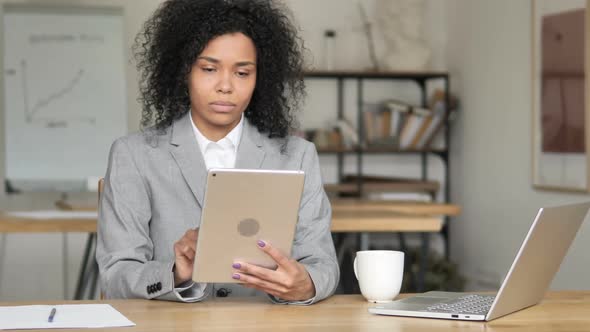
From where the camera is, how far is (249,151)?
203 cm

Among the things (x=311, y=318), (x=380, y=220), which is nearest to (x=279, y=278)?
(x=311, y=318)

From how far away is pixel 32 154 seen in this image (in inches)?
209

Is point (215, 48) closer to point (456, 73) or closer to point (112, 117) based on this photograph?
point (112, 117)

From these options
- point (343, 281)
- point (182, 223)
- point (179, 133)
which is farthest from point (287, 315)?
point (343, 281)

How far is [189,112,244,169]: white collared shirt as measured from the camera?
203cm

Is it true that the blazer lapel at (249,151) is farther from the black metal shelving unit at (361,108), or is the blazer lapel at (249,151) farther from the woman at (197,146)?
the black metal shelving unit at (361,108)

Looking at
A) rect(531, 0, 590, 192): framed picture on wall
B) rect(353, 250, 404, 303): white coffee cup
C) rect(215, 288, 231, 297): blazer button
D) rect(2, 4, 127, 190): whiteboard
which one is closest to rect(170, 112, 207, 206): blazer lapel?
rect(215, 288, 231, 297): blazer button

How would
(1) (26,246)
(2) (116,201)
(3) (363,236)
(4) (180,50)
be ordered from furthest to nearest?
1. (1) (26,246)
2. (3) (363,236)
3. (4) (180,50)
4. (2) (116,201)

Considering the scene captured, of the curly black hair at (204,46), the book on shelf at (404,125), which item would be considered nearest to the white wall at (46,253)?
the book on shelf at (404,125)

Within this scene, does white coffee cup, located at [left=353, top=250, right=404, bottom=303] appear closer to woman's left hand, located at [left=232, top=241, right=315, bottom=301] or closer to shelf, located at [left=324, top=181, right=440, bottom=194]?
woman's left hand, located at [left=232, top=241, right=315, bottom=301]

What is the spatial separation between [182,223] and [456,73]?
4085 mm

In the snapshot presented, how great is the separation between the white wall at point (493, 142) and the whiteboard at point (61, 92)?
203 cm

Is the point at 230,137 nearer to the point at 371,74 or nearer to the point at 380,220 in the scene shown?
the point at 380,220

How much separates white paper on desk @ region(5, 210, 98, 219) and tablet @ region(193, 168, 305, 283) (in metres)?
1.96
